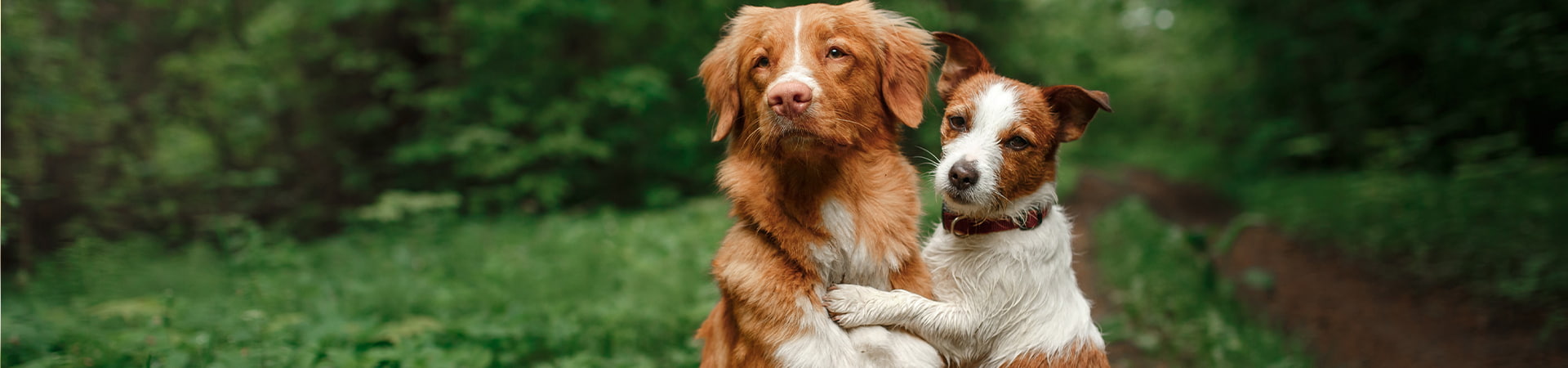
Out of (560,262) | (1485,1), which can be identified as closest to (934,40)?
(560,262)

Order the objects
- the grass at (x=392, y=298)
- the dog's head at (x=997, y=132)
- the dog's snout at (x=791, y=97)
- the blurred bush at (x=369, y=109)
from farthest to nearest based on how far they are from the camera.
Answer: the blurred bush at (x=369, y=109) → the grass at (x=392, y=298) → the dog's head at (x=997, y=132) → the dog's snout at (x=791, y=97)

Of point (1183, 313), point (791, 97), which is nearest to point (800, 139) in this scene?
point (791, 97)

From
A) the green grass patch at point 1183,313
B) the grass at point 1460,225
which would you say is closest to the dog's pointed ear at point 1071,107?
the green grass patch at point 1183,313

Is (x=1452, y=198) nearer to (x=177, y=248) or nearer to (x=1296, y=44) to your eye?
(x=1296, y=44)

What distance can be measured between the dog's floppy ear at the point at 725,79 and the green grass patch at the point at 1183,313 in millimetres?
3614

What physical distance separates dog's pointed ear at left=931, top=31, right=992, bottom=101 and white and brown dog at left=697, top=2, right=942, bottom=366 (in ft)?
0.30

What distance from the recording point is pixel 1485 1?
727cm

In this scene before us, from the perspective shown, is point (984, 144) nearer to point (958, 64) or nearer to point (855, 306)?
point (958, 64)

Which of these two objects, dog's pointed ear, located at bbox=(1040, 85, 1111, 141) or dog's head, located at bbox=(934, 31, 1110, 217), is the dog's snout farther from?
dog's pointed ear, located at bbox=(1040, 85, 1111, 141)

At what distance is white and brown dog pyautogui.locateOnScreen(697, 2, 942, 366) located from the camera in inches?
95.0

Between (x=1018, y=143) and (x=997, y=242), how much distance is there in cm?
32

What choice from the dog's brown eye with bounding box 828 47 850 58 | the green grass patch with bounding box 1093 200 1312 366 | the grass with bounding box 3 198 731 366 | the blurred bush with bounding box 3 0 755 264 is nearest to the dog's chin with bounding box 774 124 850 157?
the dog's brown eye with bounding box 828 47 850 58

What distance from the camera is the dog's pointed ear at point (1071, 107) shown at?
2.64 metres

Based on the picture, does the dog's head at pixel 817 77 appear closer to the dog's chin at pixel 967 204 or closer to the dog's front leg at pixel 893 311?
the dog's chin at pixel 967 204
